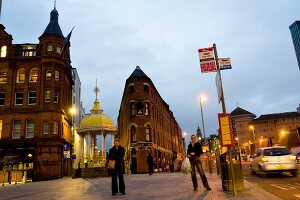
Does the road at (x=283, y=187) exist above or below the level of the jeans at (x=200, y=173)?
below

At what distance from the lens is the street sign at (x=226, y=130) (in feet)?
27.1

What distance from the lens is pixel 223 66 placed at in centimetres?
930

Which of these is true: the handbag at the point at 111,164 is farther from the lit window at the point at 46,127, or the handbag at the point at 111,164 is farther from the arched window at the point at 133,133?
the arched window at the point at 133,133

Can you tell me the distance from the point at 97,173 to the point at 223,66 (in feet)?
69.9

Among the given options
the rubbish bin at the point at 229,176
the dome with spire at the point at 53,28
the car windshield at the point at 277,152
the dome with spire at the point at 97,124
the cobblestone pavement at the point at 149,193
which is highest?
the dome with spire at the point at 53,28

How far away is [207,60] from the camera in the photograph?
940 centimetres

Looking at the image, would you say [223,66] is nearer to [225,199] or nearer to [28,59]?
[225,199]

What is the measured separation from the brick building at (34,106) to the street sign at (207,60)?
27.5 m

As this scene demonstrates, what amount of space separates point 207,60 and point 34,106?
29822 mm

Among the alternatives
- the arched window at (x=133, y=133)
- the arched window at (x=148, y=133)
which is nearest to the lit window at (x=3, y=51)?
the arched window at (x=133, y=133)

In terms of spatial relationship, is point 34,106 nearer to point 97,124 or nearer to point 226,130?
point 97,124

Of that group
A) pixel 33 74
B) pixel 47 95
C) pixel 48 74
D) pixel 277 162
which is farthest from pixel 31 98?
pixel 277 162

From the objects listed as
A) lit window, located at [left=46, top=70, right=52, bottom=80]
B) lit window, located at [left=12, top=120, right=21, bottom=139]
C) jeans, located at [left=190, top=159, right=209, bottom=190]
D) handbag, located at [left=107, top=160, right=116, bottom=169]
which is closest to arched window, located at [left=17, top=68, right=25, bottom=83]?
lit window, located at [left=46, top=70, right=52, bottom=80]

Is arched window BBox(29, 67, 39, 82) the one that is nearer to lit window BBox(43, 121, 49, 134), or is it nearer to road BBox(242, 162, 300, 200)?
lit window BBox(43, 121, 49, 134)
